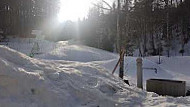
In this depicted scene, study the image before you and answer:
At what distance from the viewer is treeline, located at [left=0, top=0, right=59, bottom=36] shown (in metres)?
47.7

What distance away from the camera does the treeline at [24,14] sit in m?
47.7

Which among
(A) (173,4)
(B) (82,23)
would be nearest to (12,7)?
(B) (82,23)

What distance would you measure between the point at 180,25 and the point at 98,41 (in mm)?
13530

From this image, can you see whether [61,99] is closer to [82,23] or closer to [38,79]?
[38,79]

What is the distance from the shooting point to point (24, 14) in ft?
173

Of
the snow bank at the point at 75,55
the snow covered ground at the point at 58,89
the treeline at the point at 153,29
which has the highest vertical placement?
the treeline at the point at 153,29

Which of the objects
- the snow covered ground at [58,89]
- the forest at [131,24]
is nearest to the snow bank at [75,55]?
the forest at [131,24]

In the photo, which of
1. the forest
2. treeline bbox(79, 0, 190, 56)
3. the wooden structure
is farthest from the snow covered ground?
treeline bbox(79, 0, 190, 56)

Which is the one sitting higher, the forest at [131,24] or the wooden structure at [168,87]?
the forest at [131,24]

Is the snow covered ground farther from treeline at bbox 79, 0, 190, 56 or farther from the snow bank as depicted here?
treeline at bbox 79, 0, 190, 56

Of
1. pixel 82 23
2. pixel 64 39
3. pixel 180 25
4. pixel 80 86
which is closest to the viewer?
pixel 80 86

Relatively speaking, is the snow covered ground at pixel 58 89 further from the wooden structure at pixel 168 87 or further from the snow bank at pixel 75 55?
the snow bank at pixel 75 55

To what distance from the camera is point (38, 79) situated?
5.52m

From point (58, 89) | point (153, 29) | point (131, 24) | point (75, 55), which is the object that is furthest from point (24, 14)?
point (58, 89)
